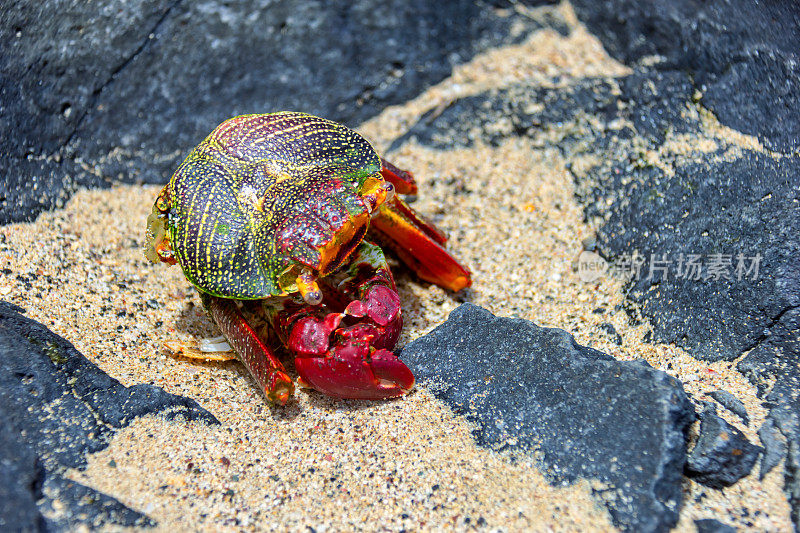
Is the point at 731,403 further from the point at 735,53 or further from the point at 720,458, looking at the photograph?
the point at 735,53

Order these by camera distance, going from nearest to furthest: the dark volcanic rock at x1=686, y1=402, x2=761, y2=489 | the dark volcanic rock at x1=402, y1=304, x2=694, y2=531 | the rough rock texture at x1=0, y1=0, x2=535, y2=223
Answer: the dark volcanic rock at x1=402, y1=304, x2=694, y2=531 → the dark volcanic rock at x1=686, y1=402, x2=761, y2=489 → the rough rock texture at x1=0, y1=0, x2=535, y2=223

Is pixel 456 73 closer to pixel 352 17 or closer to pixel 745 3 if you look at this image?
pixel 352 17

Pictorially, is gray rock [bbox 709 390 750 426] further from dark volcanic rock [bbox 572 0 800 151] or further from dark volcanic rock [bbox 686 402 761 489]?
dark volcanic rock [bbox 572 0 800 151]

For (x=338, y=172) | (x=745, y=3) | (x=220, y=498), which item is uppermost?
(x=745, y=3)

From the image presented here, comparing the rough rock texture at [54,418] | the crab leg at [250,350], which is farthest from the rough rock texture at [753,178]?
the rough rock texture at [54,418]

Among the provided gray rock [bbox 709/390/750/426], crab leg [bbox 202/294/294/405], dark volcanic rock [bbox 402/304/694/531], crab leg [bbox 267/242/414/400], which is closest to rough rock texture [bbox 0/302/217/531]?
crab leg [bbox 202/294/294/405]

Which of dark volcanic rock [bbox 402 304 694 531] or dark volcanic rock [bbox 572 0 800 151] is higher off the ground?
dark volcanic rock [bbox 572 0 800 151]

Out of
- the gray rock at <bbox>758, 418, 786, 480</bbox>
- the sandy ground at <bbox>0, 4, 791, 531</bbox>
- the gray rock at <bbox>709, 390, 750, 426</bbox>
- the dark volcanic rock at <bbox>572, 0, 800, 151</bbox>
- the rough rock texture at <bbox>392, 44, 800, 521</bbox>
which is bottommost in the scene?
the sandy ground at <bbox>0, 4, 791, 531</bbox>

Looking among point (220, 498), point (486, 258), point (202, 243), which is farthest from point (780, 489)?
point (202, 243)
